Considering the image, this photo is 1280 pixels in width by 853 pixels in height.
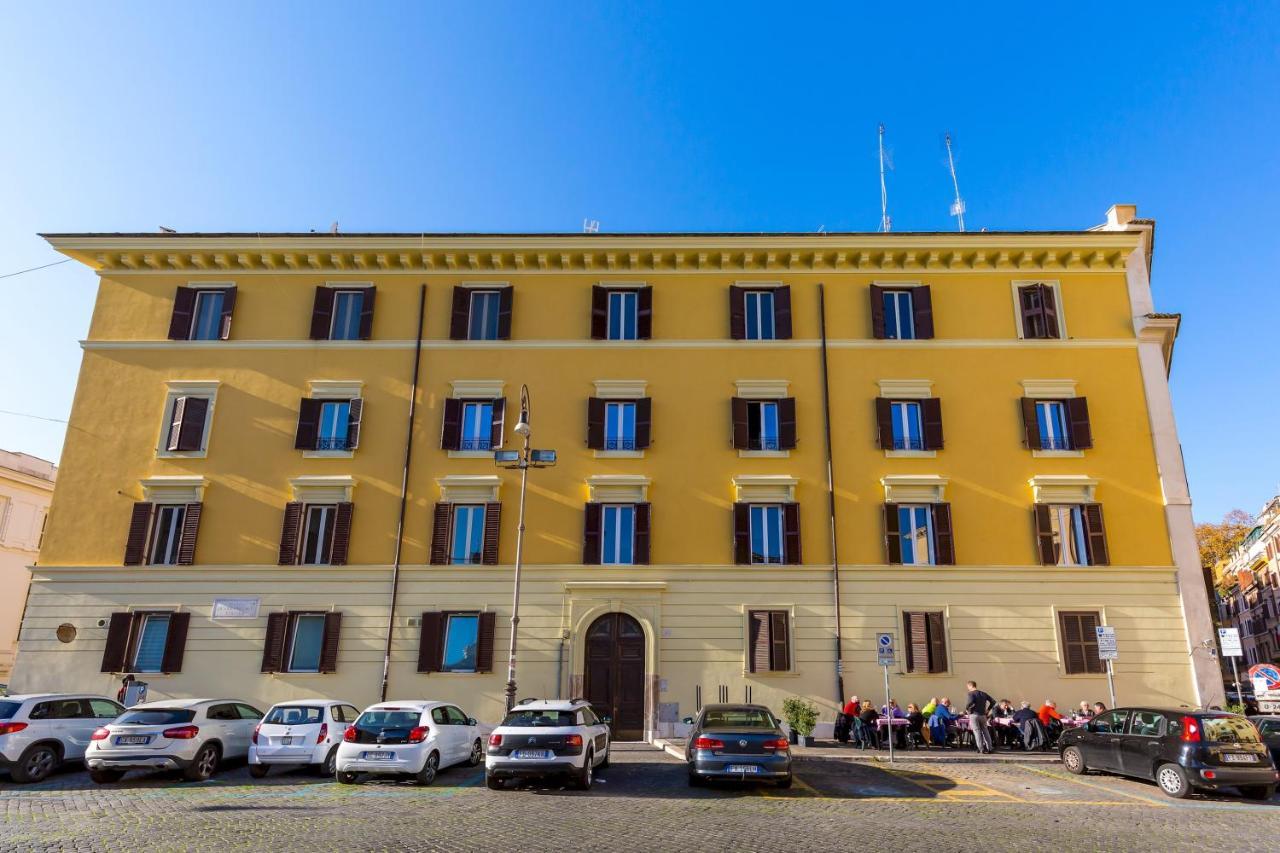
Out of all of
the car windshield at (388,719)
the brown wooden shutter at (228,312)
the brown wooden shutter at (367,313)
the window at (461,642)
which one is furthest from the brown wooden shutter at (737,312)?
the brown wooden shutter at (228,312)

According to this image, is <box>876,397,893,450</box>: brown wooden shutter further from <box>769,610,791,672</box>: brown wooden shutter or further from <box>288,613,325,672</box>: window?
<box>288,613,325,672</box>: window

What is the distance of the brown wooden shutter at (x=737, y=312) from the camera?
82.0ft

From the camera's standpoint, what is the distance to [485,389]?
24.5m

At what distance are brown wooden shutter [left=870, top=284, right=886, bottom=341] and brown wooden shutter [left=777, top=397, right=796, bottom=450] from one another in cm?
344

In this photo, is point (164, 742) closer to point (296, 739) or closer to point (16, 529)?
point (296, 739)

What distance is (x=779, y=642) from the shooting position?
2209 cm

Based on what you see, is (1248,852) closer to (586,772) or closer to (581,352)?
(586,772)

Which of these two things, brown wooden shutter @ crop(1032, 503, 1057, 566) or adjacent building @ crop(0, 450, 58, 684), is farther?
adjacent building @ crop(0, 450, 58, 684)

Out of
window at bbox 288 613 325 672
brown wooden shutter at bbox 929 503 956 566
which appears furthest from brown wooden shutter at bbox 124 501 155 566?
brown wooden shutter at bbox 929 503 956 566

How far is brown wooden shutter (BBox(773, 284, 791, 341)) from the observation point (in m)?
24.9

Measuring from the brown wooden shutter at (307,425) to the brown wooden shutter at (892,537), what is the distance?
16.9m

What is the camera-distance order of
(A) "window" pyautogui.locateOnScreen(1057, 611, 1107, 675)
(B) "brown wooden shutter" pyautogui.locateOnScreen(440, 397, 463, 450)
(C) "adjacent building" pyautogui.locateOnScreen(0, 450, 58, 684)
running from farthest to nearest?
(C) "adjacent building" pyautogui.locateOnScreen(0, 450, 58, 684) → (B) "brown wooden shutter" pyautogui.locateOnScreen(440, 397, 463, 450) → (A) "window" pyautogui.locateOnScreen(1057, 611, 1107, 675)

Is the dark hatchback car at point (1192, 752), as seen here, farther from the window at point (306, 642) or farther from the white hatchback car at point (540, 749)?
the window at point (306, 642)

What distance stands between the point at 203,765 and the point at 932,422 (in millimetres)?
19937
